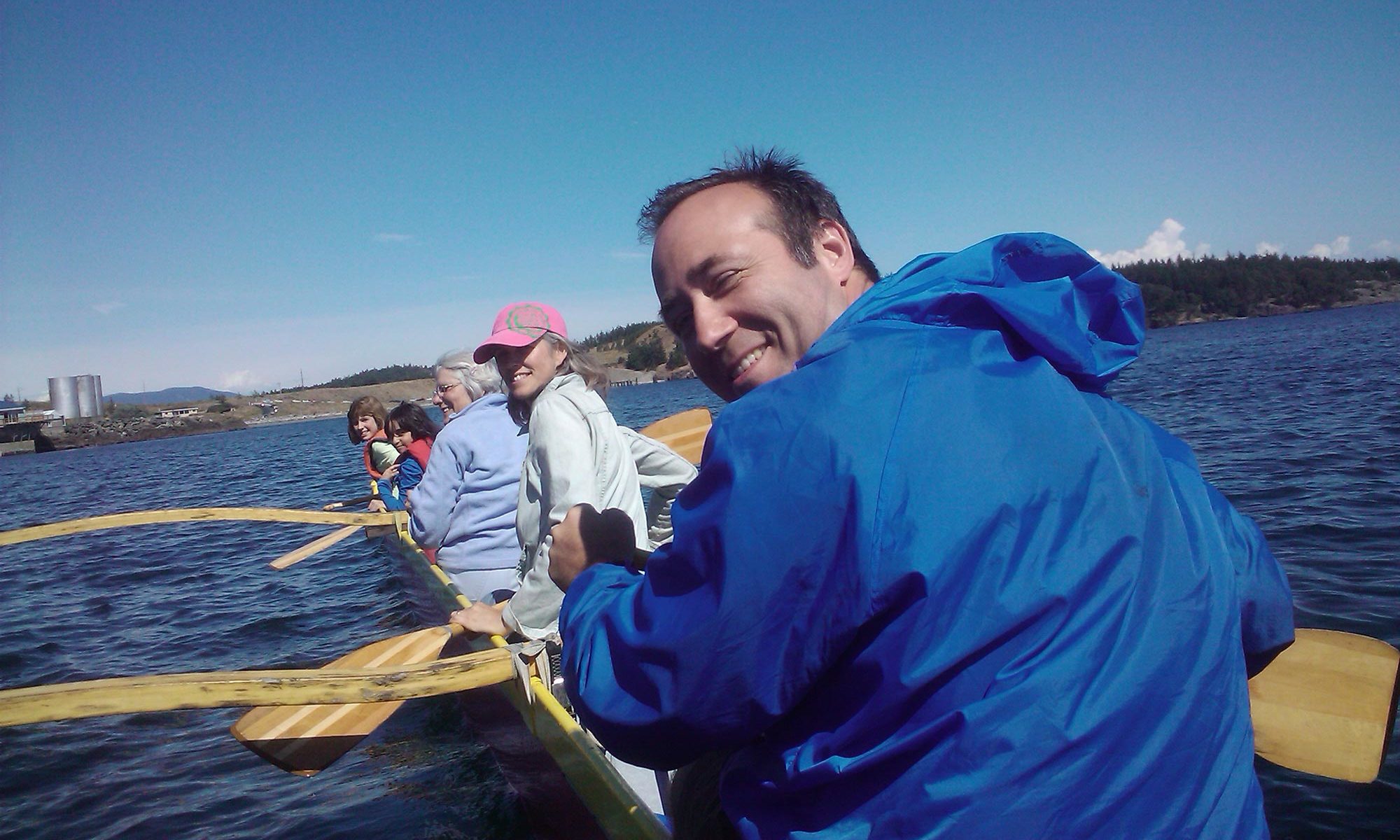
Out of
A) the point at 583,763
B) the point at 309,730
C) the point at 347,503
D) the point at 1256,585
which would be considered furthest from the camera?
the point at 347,503

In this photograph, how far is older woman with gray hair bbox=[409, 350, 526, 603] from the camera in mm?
5305

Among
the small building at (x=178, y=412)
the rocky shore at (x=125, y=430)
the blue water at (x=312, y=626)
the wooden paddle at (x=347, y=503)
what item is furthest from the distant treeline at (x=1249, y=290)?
the small building at (x=178, y=412)

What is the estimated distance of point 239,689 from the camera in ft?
12.2

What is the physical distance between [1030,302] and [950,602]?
0.54 m

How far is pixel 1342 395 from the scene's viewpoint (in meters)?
21.5

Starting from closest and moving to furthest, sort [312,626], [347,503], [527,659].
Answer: [527,659]
[312,626]
[347,503]

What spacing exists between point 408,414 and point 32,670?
5.20 metres

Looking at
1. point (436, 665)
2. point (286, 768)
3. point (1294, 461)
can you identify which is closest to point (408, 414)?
point (286, 768)

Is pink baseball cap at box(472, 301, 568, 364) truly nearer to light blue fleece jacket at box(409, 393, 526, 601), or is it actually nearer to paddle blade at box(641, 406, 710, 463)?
light blue fleece jacket at box(409, 393, 526, 601)

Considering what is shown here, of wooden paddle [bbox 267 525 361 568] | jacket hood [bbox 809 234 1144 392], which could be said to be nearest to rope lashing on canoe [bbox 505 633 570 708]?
jacket hood [bbox 809 234 1144 392]

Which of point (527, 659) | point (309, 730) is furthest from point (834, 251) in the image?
point (309, 730)

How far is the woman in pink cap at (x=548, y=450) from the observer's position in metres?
3.53

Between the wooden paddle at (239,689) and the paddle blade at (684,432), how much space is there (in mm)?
2537

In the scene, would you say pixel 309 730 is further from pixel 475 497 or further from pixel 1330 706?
pixel 1330 706
